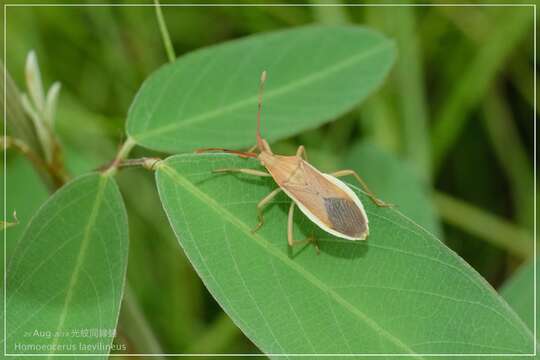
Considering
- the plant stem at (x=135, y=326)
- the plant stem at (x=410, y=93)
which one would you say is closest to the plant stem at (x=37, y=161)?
the plant stem at (x=135, y=326)

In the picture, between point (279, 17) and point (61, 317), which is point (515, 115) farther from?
point (61, 317)

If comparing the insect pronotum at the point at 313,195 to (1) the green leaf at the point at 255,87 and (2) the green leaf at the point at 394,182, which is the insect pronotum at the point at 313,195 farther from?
(2) the green leaf at the point at 394,182

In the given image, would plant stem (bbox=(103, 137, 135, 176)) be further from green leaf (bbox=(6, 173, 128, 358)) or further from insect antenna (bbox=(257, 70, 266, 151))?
insect antenna (bbox=(257, 70, 266, 151))

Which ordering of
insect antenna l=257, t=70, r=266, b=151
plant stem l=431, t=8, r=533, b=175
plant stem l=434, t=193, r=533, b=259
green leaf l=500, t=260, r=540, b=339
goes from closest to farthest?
insect antenna l=257, t=70, r=266, b=151
green leaf l=500, t=260, r=540, b=339
plant stem l=434, t=193, r=533, b=259
plant stem l=431, t=8, r=533, b=175

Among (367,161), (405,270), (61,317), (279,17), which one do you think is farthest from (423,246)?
(279,17)

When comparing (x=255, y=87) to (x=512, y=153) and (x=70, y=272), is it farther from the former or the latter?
(x=512, y=153)

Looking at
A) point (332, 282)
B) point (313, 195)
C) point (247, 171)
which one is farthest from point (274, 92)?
point (332, 282)

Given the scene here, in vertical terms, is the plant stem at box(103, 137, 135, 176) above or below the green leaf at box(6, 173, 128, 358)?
above

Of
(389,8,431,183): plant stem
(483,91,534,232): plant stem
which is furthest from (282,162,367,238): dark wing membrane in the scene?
(483,91,534,232): plant stem
